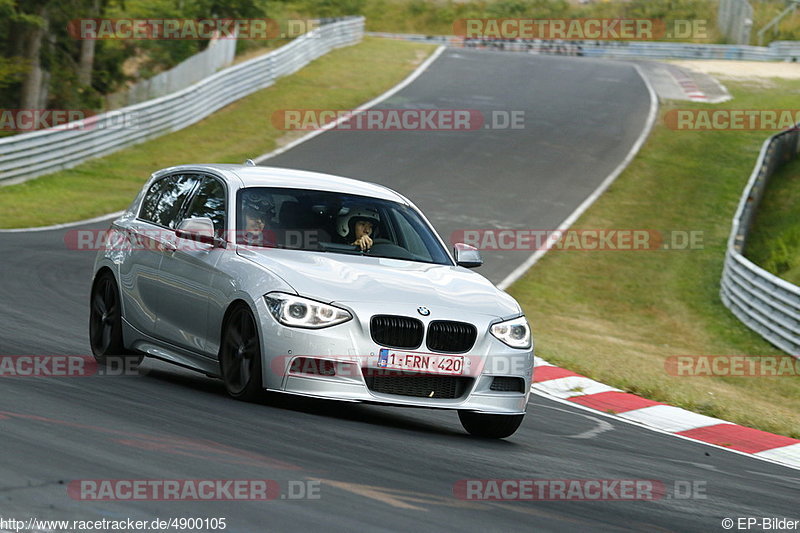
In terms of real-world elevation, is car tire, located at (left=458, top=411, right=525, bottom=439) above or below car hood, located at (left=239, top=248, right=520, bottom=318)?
below

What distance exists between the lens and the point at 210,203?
9273 millimetres

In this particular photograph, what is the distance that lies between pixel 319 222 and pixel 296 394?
1.56 m

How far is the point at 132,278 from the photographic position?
9.68 metres

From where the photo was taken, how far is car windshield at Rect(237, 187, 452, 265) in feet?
28.9

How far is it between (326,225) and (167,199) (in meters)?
1.67

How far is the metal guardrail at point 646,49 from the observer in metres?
53.1

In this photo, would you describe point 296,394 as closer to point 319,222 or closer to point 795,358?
point 319,222

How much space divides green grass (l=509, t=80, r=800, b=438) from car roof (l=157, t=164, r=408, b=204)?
4.15m

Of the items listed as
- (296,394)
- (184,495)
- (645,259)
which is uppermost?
(184,495)

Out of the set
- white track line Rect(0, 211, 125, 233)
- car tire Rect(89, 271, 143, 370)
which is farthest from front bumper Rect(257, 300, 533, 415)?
white track line Rect(0, 211, 125, 233)

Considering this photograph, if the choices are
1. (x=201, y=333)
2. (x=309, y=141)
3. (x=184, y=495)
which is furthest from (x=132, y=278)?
(x=309, y=141)

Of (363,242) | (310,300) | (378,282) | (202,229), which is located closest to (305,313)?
(310,300)

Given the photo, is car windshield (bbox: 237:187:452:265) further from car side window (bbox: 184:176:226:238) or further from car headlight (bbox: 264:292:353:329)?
car headlight (bbox: 264:292:353:329)

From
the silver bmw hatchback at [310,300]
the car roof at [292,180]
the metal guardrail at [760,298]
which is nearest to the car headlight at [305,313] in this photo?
the silver bmw hatchback at [310,300]
